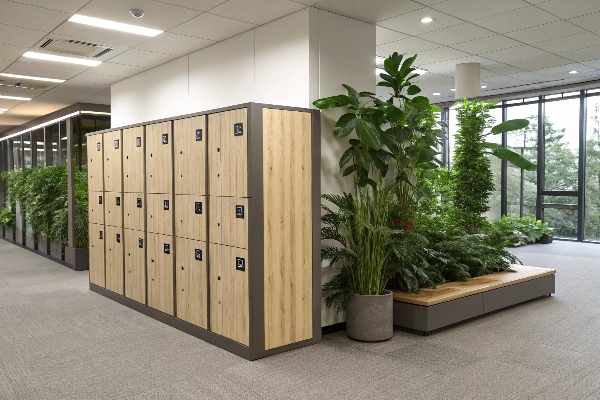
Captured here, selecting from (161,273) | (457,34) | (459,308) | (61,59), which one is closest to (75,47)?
(61,59)

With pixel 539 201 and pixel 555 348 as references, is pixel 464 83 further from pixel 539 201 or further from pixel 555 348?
pixel 539 201

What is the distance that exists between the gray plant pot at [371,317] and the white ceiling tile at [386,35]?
112 inches

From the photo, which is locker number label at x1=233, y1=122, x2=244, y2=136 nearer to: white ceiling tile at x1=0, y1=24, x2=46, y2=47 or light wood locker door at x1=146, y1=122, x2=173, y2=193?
light wood locker door at x1=146, y1=122, x2=173, y2=193

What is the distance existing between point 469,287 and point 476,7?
2.75 metres

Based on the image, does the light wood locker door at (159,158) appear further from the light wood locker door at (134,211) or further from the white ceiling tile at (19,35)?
the white ceiling tile at (19,35)

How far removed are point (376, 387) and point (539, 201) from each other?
928 cm

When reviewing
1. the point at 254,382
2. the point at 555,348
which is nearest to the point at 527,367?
the point at 555,348

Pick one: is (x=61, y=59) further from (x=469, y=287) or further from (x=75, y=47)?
(x=469, y=287)

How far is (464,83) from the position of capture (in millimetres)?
7727

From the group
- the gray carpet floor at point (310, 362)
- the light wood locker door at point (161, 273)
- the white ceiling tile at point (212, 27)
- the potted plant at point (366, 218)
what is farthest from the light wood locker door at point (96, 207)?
the potted plant at point (366, 218)

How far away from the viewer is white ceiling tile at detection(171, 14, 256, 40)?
17.4 ft

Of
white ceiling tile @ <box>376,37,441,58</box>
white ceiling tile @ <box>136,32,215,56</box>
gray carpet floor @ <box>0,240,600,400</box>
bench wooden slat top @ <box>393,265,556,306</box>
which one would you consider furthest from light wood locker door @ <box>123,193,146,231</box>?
white ceiling tile @ <box>376,37,441,58</box>

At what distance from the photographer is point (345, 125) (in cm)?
482

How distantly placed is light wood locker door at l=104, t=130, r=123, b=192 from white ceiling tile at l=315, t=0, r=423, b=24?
299 centimetres
